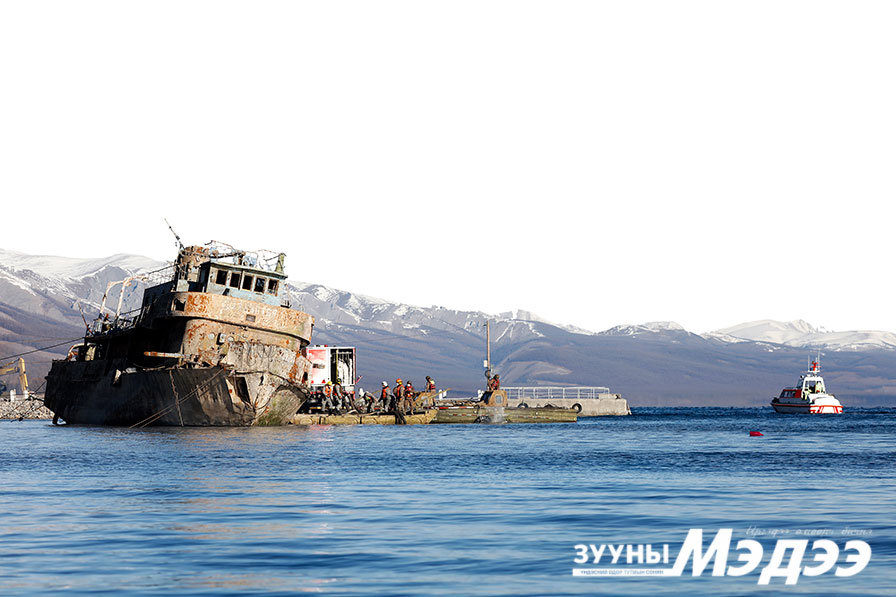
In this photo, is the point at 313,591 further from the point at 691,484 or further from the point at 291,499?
the point at 691,484

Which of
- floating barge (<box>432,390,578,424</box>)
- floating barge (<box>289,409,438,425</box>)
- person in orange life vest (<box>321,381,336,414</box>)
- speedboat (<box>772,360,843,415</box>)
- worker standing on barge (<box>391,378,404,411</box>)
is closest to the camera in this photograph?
floating barge (<box>289,409,438,425</box>)

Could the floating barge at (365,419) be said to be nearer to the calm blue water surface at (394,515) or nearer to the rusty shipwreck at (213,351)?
the rusty shipwreck at (213,351)

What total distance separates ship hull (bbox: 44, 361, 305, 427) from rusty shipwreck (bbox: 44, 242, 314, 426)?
5cm

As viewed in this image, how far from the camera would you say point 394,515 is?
21797 millimetres

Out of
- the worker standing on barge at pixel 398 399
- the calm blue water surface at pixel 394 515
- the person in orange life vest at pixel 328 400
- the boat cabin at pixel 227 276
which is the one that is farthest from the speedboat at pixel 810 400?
the calm blue water surface at pixel 394 515

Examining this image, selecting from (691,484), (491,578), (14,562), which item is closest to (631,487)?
(691,484)

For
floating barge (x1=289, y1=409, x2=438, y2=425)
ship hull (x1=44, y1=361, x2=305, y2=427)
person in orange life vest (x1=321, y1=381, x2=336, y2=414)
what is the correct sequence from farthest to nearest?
person in orange life vest (x1=321, y1=381, x2=336, y2=414), floating barge (x1=289, y1=409, x2=438, y2=425), ship hull (x1=44, y1=361, x2=305, y2=427)

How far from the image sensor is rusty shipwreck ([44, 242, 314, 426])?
185 ft

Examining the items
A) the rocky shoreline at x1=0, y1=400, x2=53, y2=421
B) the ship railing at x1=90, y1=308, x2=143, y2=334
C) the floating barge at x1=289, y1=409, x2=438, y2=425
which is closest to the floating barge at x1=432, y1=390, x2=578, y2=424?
the floating barge at x1=289, y1=409, x2=438, y2=425

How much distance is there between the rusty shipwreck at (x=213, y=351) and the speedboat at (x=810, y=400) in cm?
8657

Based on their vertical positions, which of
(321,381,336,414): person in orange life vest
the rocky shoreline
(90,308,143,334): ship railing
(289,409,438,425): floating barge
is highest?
(90,308,143,334): ship railing

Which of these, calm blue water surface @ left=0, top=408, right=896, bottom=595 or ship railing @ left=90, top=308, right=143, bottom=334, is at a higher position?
ship railing @ left=90, top=308, right=143, bottom=334

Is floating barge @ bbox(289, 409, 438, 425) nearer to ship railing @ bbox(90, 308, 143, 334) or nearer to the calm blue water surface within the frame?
ship railing @ bbox(90, 308, 143, 334)

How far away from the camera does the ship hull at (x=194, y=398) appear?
55.8m
